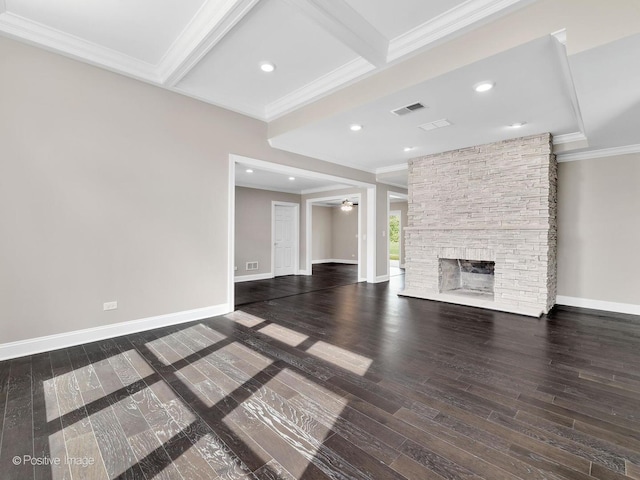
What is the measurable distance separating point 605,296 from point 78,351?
24.7ft

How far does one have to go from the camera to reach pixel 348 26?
8.43 feet

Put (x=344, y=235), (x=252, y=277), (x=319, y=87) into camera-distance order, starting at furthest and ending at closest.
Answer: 1. (x=344, y=235)
2. (x=252, y=277)
3. (x=319, y=87)

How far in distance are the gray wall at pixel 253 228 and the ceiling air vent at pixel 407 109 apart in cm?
537

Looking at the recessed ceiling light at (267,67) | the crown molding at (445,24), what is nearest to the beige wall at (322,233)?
the recessed ceiling light at (267,67)

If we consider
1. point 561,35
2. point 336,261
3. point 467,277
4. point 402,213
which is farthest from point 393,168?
point 336,261

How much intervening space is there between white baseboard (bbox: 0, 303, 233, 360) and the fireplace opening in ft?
14.2

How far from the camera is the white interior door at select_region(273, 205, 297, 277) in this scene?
907 centimetres

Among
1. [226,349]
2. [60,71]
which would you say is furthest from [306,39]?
[226,349]

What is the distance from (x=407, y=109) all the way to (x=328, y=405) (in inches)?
133

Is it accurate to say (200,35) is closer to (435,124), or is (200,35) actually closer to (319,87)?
(319,87)

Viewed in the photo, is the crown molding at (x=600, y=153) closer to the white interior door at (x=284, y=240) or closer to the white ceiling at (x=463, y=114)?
the white ceiling at (x=463, y=114)

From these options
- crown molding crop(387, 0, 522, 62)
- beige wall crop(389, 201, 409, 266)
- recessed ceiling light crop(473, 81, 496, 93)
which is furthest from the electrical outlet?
beige wall crop(389, 201, 409, 266)

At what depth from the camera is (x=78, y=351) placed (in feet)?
9.80

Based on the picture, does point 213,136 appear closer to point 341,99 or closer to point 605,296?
point 341,99
